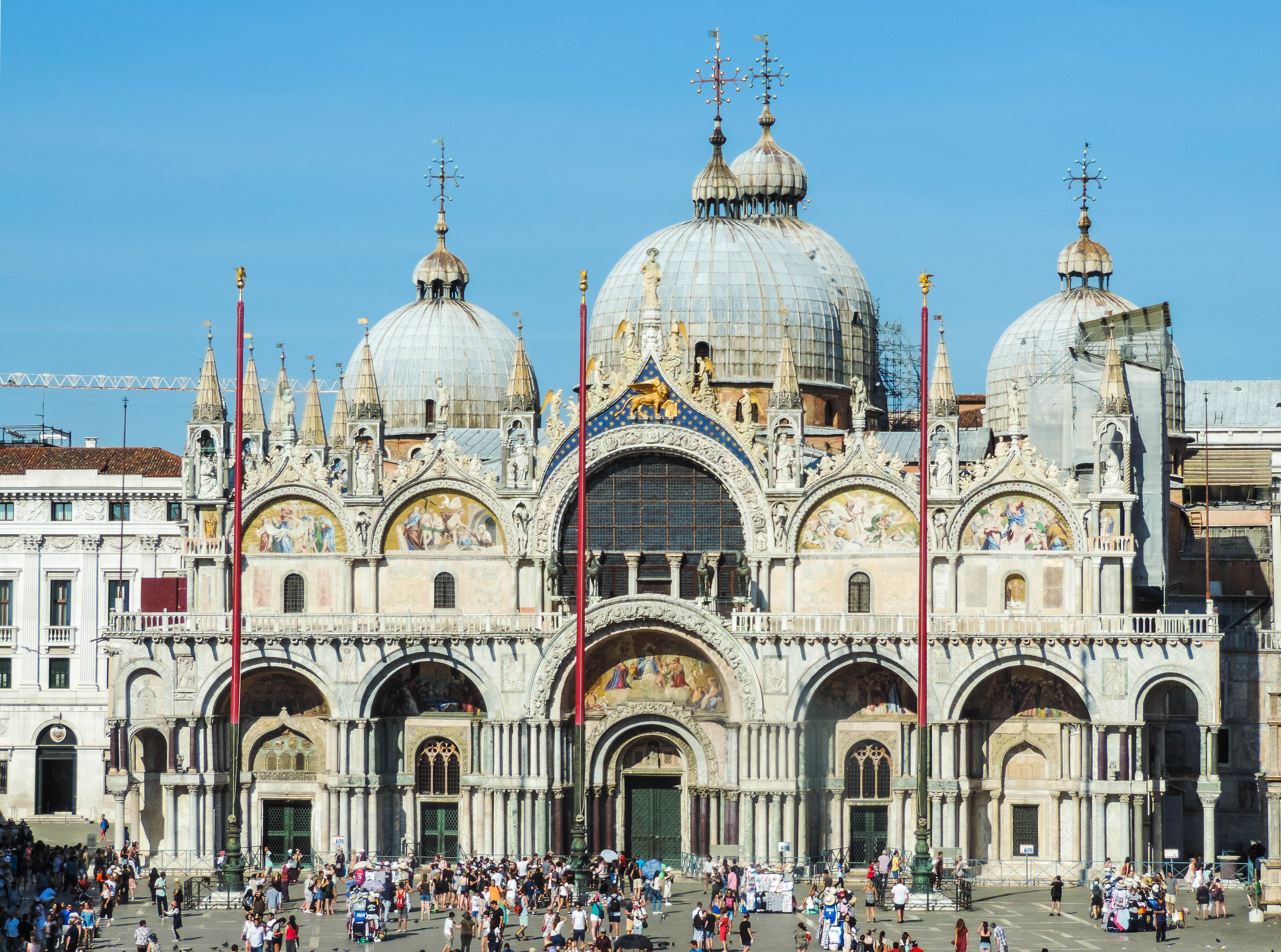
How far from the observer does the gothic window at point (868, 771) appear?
263 feet

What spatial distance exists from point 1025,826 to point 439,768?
18381 mm

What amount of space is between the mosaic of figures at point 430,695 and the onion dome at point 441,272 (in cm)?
2288

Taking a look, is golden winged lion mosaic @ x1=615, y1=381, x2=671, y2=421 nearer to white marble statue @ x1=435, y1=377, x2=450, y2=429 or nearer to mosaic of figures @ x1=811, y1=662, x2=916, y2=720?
white marble statue @ x1=435, y1=377, x2=450, y2=429

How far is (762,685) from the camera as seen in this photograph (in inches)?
3083

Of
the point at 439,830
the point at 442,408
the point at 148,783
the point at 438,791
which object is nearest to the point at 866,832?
the point at 439,830

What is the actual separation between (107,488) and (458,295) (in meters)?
15.3

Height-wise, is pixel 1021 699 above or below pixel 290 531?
below

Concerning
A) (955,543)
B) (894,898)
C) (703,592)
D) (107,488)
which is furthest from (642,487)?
(107,488)

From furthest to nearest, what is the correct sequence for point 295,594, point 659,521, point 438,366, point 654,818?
point 438,366
point 295,594
point 659,521
point 654,818

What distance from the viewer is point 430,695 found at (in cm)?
8188

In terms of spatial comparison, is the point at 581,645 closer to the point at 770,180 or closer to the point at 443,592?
the point at 443,592

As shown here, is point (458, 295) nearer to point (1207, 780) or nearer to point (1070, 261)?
point (1070, 261)

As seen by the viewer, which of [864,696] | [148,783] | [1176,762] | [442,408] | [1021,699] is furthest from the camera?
[442,408]

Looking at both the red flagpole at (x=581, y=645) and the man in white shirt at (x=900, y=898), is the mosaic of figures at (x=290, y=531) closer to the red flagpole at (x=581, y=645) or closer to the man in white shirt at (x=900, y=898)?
the red flagpole at (x=581, y=645)
